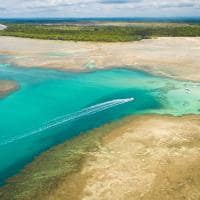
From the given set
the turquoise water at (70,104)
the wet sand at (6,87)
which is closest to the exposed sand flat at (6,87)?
the wet sand at (6,87)

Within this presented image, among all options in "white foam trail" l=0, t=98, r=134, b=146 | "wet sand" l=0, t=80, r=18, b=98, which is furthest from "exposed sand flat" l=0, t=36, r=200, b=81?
"white foam trail" l=0, t=98, r=134, b=146

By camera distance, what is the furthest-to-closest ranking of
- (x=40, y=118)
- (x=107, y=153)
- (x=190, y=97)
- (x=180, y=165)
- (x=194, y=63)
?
(x=194, y=63), (x=190, y=97), (x=40, y=118), (x=107, y=153), (x=180, y=165)

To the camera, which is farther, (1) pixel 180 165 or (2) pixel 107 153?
(2) pixel 107 153

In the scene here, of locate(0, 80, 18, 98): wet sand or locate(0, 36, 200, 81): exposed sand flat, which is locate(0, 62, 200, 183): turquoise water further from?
locate(0, 36, 200, 81): exposed sand flat

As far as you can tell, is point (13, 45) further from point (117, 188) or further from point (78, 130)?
point (117, 188)

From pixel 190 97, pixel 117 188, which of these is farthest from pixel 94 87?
pixel 117 188

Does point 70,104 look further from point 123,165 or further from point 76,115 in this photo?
point 123,165
